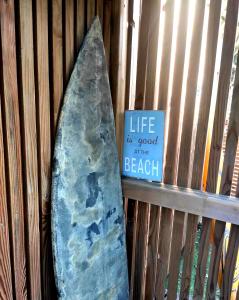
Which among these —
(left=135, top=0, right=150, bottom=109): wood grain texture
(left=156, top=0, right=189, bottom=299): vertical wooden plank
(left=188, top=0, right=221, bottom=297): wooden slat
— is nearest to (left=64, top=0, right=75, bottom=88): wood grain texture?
(left=135, top=0, right=150, bottom=109): wood grain texture

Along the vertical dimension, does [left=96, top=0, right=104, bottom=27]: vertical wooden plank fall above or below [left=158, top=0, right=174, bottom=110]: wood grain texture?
above

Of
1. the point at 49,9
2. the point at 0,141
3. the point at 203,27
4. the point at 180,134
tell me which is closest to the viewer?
the point at 0,141

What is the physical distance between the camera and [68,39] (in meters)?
0.98

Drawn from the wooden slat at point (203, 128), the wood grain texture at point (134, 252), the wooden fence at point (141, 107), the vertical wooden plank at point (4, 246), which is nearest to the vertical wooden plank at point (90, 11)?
the wooden fence at point (141, 107)

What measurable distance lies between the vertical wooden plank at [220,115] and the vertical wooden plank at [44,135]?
72 cm

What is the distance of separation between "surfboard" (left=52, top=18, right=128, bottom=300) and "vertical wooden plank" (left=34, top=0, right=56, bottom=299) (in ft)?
0.12

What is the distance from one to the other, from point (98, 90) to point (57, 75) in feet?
0.72

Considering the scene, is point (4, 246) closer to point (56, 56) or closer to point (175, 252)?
point (56, 56)

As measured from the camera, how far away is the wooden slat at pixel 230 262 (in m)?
1.10

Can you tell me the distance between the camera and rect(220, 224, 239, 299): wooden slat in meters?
1.10

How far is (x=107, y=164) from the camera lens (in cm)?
119

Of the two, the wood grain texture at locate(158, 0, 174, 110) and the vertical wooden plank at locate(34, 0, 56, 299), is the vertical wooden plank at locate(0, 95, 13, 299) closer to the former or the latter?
the vertical wooden plank at locate(34, 0, 56, 299)

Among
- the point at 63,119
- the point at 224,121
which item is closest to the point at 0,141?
the point at 63,119

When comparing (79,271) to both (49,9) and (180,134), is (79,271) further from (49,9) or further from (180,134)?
(49,9)
